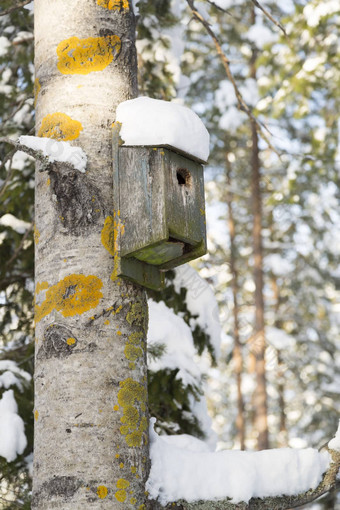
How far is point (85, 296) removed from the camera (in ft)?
5.94

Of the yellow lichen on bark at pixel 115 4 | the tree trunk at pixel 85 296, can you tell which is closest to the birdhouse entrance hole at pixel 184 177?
the tree trunk at pixel 85 296

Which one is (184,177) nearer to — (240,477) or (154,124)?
(154,124)

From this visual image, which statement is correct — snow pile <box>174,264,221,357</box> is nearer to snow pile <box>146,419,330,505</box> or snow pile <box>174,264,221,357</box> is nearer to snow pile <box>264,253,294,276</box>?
snow pile <box>146,419,330,505</box>

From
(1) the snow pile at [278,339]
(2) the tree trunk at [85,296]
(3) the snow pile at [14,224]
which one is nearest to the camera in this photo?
(2) the tree trunk at [85,296]

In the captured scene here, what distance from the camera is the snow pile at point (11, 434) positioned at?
281 cm

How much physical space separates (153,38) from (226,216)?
31.7 feet

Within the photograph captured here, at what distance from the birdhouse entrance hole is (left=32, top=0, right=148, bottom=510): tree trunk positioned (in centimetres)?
23

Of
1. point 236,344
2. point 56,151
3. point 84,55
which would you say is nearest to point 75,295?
point 56,151

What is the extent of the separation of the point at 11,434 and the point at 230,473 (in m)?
1.35

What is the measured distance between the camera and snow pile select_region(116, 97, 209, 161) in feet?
6.32

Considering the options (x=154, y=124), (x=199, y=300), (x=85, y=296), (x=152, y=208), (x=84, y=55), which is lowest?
(x=85, y=296)

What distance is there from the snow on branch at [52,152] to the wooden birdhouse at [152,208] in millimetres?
122

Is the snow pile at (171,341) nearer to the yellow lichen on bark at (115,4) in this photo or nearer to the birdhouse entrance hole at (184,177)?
the birdhouse entrance hole at (184,177)

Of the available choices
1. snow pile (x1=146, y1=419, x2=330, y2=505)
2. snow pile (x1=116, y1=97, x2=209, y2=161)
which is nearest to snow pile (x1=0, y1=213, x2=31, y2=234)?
snow pile (x1=116, y1=97, x2=209, y2=161)
